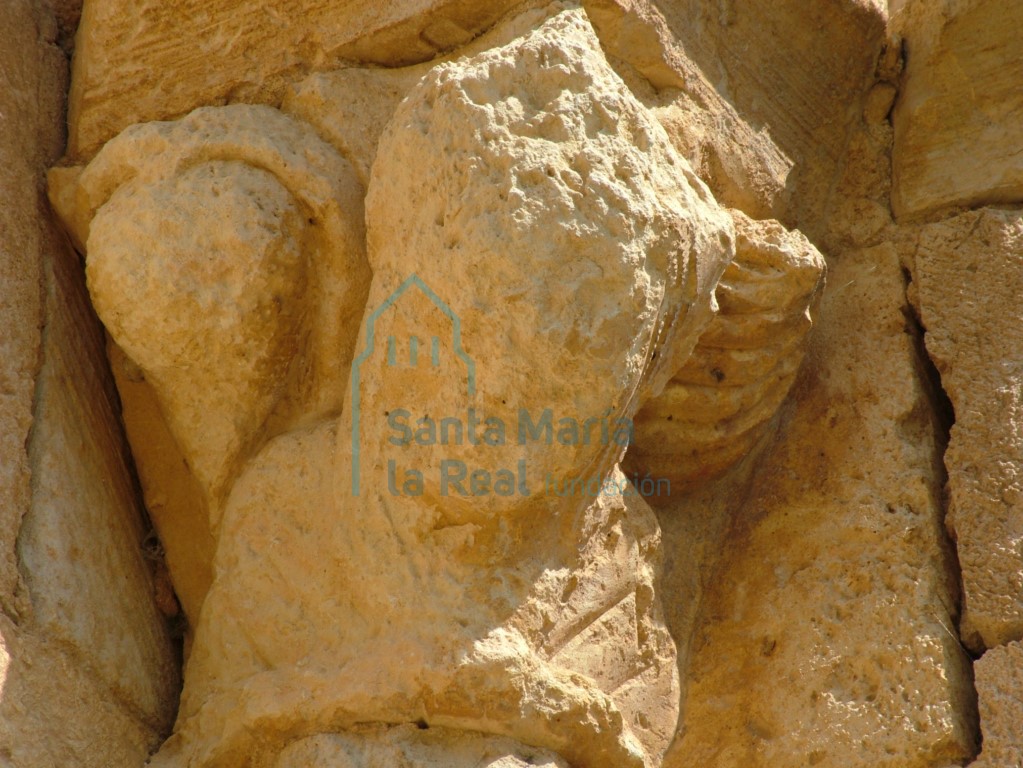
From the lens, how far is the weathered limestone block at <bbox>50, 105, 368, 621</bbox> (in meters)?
1.74

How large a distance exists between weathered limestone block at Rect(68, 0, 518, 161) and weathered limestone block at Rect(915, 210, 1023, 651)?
786 millimetres

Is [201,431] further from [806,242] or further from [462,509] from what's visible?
[806,242]

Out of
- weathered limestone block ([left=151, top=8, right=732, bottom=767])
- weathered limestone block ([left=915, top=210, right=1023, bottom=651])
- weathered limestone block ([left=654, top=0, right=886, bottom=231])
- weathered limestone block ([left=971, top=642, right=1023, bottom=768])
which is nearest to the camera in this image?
weathered limestone block ([left=151, top=8, right=732, bottom=767])

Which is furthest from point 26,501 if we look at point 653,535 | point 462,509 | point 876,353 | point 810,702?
point 876,353

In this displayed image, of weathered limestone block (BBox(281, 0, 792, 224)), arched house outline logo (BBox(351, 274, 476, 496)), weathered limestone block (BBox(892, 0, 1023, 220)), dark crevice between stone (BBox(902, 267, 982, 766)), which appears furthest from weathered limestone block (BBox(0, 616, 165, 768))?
weathered limestone block (BBox(892, 0, 1023, 220))

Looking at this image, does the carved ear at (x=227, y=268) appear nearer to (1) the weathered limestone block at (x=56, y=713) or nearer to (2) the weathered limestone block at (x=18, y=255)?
(2) the weathered limestone block at (x=18, y=255)

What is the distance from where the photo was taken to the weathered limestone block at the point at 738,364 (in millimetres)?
1904

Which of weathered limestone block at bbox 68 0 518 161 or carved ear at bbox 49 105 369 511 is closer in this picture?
carved ear at bbox 49 105 369 511

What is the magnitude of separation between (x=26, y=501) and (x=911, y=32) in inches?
61.8

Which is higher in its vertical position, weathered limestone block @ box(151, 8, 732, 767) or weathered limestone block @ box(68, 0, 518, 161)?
weathered limestone block @ box(68, 0, 518, 161)

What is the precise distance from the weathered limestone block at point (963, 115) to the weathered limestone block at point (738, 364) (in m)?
0.32

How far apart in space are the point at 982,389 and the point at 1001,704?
453 mm

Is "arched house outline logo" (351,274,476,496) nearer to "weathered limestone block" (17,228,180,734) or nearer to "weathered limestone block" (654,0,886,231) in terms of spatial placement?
"weathered limestone block" (17,228,180,734)

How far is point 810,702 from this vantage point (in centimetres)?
182
